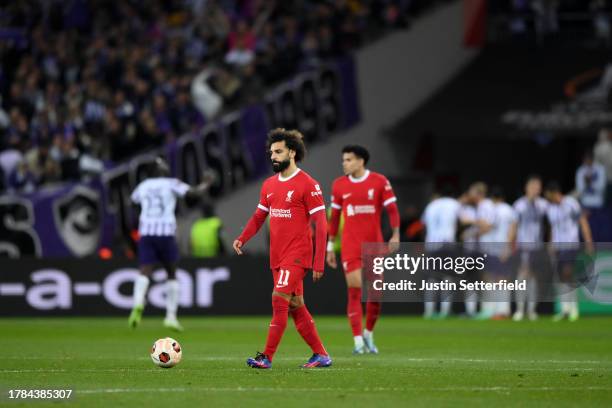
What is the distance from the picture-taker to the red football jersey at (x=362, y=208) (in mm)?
15680

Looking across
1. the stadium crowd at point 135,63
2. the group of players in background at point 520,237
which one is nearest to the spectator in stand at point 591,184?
the group of players in background at point 520,237

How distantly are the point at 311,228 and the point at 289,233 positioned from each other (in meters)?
4.60

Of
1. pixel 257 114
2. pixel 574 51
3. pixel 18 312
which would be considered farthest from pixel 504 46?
pixel 18 312

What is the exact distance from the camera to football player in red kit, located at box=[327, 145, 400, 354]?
15570 millimetres

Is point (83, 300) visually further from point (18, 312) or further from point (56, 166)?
point (56, 166)

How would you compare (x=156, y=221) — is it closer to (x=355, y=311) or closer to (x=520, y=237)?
(x=355, y=311)

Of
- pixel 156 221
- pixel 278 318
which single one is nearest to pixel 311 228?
pixel 156 221

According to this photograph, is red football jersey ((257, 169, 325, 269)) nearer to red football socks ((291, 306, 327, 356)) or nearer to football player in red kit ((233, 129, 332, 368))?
football player in red kit ((233, 129, 332, 368))

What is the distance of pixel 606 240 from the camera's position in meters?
26.8

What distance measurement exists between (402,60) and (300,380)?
2071 centimetres

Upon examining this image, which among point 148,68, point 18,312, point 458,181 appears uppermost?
point 148,68

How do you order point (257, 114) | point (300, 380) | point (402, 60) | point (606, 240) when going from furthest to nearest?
point (402, 60)
point (257, 114)
point (606, 240)
point (300, 380)

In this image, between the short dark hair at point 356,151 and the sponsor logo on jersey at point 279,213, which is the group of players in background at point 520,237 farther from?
the sponsor logo on jersey at point 279,213

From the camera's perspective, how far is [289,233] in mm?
12859
